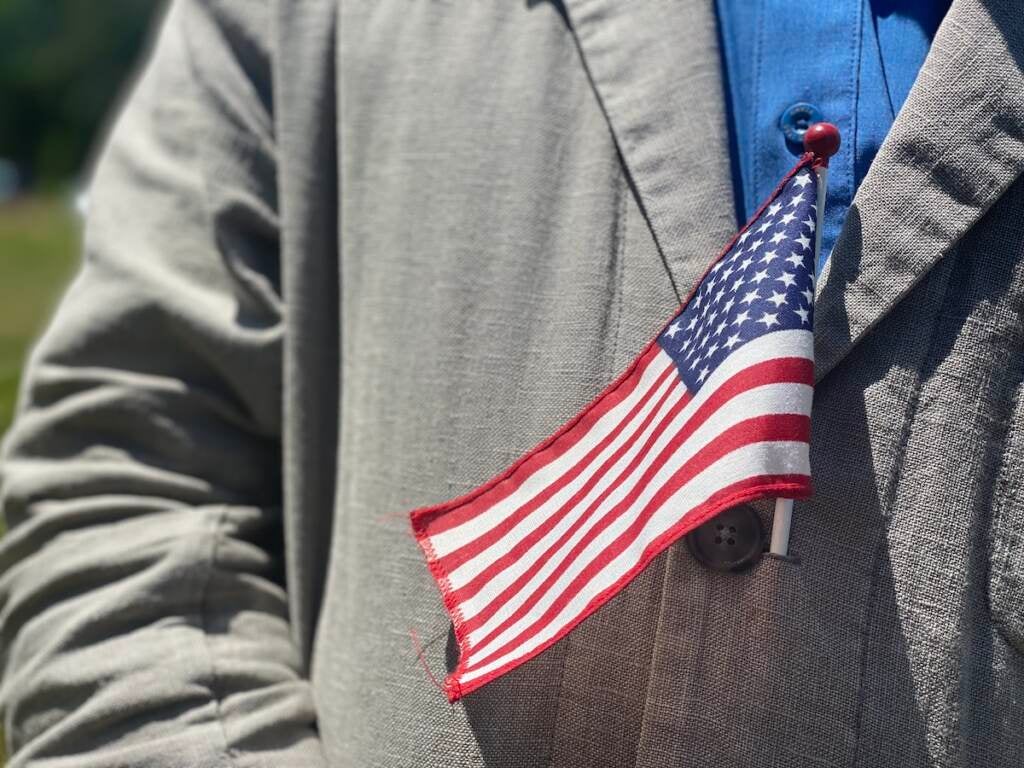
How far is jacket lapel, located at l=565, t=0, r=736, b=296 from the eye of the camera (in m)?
1.26

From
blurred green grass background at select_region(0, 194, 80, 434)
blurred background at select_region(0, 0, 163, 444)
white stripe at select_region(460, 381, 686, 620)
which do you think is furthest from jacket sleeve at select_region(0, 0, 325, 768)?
blurred background at select_region(0, 0, 163, 444)

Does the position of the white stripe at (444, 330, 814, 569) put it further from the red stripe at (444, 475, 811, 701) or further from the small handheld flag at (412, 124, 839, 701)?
the red stripe at (444, 475, 811, 701)

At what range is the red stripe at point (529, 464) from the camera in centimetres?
122

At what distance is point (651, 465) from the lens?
1.16m

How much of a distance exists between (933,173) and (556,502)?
0.48 m

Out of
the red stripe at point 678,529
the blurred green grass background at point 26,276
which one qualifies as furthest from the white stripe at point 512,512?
the blurred green grass background at point 26,276

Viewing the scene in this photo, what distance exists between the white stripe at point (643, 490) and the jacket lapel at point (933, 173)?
102mm

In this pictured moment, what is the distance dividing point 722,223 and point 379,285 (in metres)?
0.41

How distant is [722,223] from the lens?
126 centimetres

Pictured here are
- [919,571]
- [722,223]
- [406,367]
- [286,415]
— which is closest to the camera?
[919,571]

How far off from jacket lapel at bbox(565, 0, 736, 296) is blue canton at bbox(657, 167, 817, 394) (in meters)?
0.06

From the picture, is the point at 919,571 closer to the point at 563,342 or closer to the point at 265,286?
the point at 563,342

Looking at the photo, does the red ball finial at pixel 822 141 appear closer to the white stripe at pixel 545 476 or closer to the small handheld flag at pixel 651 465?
the small handheld flag at pixel 651 465

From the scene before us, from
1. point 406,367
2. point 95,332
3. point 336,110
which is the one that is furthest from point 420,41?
point 95,332
